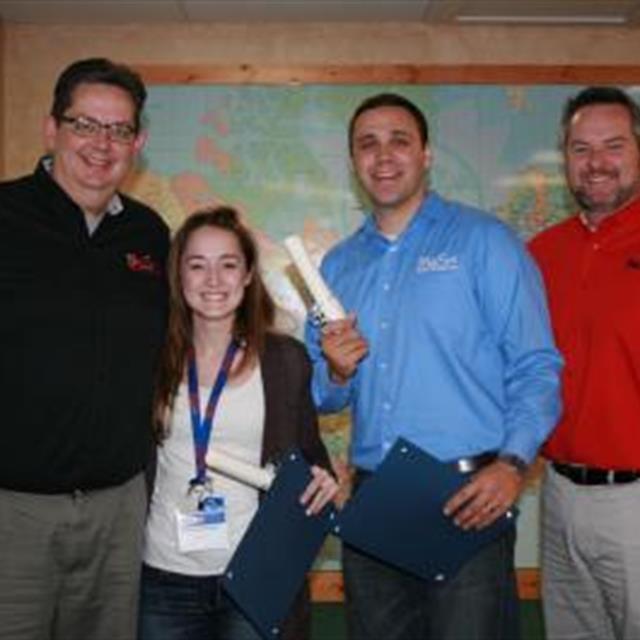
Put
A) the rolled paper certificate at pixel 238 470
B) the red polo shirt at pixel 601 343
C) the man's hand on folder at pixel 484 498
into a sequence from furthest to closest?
the red polo shirt at pixel 601 343 → the rolled paper certificate at pixel 238 470 → the man's hand on folder at pixel 484 498

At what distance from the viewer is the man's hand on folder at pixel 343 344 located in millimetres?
2078

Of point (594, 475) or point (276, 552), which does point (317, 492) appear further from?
point (594, 475)

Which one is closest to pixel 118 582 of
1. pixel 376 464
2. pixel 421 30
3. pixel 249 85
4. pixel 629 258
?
pixel 376 464

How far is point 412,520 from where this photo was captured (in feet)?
6.64

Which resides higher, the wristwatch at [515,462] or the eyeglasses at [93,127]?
the eyeglasses at [93,127]

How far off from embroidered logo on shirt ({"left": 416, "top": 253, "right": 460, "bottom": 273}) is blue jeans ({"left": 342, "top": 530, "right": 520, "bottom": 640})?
0.66 meters

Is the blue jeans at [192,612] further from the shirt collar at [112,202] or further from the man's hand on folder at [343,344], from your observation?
the shirt collar at [112,202]

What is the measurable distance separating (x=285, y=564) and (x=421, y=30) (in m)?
Result: 3.42

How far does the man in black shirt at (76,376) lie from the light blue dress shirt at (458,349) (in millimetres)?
592

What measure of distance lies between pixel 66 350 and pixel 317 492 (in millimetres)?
710

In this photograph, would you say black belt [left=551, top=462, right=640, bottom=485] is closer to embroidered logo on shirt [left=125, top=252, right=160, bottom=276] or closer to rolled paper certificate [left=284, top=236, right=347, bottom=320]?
rolled paper certificate [left=284, top=236, right=347, bottom=320]

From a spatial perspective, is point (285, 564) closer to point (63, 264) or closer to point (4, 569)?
point (4, 569)

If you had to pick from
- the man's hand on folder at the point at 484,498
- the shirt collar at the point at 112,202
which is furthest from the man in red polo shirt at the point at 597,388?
the shirt collar at the point at 112,202

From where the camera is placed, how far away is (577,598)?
8.62ft
